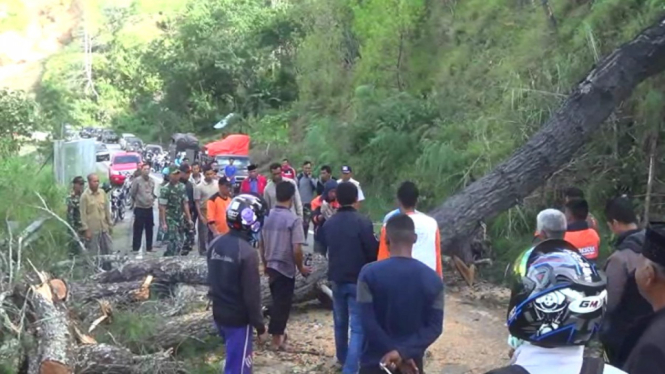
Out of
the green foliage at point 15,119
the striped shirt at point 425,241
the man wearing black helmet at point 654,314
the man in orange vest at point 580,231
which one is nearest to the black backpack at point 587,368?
the man wearing black helmet at point 654,314

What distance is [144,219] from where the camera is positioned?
13820 millimetres

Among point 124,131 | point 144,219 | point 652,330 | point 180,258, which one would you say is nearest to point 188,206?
point 144,219

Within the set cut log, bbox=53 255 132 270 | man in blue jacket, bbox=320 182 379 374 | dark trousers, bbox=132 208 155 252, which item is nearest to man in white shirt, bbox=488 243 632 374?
man in blue jacket, bbox=320 182 379 374

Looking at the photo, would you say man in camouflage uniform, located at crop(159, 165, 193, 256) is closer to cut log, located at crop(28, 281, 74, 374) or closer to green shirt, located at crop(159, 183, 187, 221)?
green shirt, located at crop(159, 183, 187, 221)

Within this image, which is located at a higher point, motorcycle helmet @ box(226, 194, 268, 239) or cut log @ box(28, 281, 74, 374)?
motorcycle helmet @ box(226, 194, 268, 239)

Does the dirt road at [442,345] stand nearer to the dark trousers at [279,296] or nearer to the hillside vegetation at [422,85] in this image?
the dark trousers at [279,296]

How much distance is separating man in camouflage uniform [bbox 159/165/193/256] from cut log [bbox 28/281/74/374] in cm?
636

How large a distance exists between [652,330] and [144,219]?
38.5 feet

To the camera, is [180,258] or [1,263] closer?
[1,263]

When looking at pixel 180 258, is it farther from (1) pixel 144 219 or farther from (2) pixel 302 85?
(2) pixel 302 85

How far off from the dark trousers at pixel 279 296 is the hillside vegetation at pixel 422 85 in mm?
4749

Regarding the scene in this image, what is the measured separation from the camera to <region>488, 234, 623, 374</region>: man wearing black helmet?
96.0 inches

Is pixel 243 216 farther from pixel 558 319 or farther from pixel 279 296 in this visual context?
pixel 558 319

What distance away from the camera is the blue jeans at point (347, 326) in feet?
21.9
